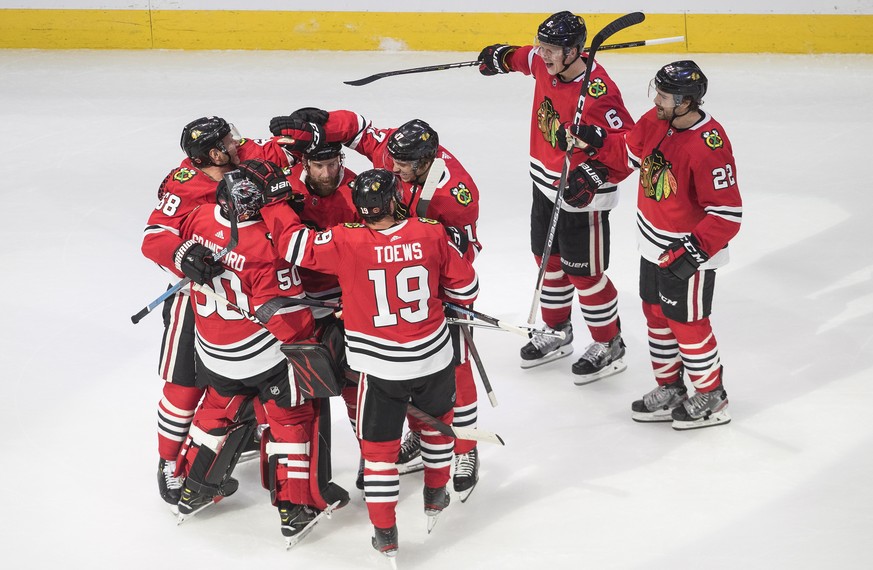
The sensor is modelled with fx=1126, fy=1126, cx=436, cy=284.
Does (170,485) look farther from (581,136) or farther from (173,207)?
(581,136)

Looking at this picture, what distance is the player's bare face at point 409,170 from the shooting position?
3412 mm

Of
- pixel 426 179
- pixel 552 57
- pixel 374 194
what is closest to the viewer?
pixel 374 194

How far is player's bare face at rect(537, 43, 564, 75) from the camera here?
4039 mm

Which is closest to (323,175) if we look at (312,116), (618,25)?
(312,116)

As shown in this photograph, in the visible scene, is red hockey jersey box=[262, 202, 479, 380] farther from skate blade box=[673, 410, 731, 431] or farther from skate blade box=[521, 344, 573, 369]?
skate blade box=[521, 344, 573, 369]

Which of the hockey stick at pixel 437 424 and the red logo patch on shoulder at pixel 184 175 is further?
the red logo patch on shoulder at pixel 184 175

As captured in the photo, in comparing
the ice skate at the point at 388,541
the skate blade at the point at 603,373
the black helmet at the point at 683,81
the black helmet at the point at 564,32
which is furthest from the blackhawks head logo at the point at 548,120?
the ice skate at the point at 388,541

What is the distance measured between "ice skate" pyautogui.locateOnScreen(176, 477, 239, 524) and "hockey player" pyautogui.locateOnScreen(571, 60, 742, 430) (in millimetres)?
1514

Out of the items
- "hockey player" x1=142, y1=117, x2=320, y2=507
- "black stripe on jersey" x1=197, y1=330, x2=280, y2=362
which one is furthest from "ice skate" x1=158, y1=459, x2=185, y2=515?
"black stripe on jersey" x1=197, y1=330, x2=280, y2=362

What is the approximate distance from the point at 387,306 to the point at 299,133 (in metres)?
0.66

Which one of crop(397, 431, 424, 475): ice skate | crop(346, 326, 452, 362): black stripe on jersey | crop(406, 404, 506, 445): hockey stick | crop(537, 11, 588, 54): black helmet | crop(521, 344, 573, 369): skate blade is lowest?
crop(397, 431, 424, 475): ice skate

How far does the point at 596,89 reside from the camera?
4.05m

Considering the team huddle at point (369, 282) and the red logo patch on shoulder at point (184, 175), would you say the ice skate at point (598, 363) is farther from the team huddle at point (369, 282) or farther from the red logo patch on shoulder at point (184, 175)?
the red logo patch on shoulder at point (184, 175)

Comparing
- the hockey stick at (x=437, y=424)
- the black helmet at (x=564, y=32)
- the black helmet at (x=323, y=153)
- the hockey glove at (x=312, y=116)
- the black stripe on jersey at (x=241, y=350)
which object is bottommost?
the hockey stick at (x=437, y=424)
